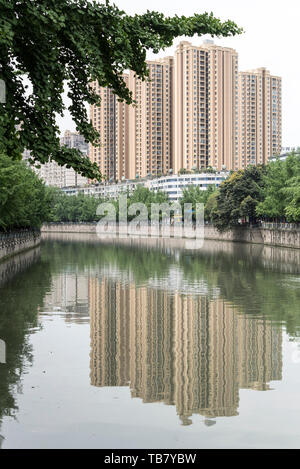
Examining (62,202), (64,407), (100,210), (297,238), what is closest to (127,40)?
(64,407)

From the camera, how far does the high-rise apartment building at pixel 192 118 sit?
13088cm

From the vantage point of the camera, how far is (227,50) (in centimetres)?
13275

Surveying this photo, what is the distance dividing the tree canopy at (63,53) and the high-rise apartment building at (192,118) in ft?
370

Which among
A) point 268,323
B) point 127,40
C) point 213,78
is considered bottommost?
point 268,323

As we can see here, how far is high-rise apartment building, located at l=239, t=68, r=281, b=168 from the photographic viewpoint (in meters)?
150

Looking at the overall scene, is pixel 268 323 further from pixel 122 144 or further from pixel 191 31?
pixel 122 144

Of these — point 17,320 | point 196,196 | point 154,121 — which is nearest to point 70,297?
point 17,320

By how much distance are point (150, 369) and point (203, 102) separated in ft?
408

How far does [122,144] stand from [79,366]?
146 m

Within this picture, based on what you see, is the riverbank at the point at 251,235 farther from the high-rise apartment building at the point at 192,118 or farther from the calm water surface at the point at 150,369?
the high-rise apartment building at the point at 192,118

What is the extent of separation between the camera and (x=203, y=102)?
130 meters

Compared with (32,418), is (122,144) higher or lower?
higher

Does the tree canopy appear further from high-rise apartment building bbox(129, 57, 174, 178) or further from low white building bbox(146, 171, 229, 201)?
high-rise apartment building bbox(129, 57, 174, 178)

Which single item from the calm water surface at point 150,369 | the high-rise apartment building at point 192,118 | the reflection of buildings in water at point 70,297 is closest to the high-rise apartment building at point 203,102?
the high-rise apartment building at point 192,118
